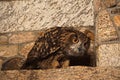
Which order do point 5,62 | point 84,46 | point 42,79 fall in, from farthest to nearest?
point 5,62, point 84,46, point 42,79

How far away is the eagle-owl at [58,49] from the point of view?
2.02 meters

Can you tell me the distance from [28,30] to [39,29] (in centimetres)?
10

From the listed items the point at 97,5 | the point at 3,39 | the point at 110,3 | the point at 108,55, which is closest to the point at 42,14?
the point at 3,39

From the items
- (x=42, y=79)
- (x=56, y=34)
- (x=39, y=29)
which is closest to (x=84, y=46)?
(x=56, y=34)

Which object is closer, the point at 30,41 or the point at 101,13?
the point at 101,13

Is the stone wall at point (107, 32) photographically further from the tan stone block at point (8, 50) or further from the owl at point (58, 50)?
the tan stone block at point (8, 50)

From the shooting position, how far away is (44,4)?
103 inches

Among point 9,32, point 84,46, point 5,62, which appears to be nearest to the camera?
point 84,46

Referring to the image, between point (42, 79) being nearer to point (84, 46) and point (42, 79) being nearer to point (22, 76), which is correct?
point (22, 76)

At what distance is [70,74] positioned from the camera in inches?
70.9

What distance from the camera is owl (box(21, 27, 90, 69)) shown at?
202 cm

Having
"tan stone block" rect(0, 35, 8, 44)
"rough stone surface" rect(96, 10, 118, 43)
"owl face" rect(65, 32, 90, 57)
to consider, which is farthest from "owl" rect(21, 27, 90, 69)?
"tan stone block" rect(0, 35, 8, 44)

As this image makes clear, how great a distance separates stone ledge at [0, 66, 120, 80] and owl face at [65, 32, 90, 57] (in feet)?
0.70

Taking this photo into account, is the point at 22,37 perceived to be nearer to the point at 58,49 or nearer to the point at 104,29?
the point at 58,49
